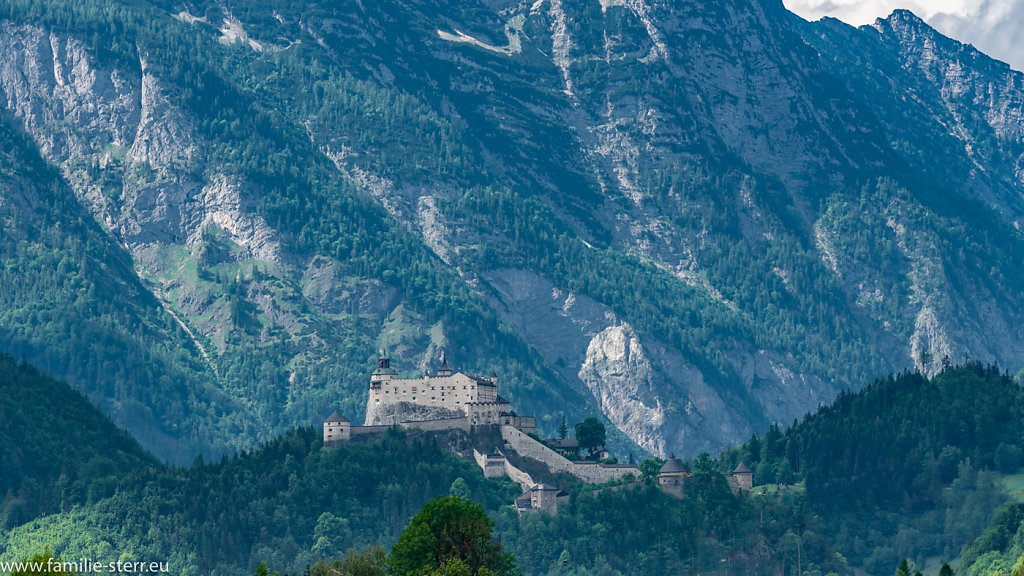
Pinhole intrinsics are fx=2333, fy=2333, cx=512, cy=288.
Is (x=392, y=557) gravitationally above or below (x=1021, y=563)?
below

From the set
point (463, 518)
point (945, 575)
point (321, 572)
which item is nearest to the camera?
point (321, 572)

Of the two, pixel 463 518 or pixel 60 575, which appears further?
pixel 463 518

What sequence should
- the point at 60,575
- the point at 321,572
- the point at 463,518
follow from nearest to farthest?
the point at 60,575, the point at 321,572, the point at 463,518

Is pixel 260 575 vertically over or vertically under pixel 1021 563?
under

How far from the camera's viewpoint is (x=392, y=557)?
162625 millimetres

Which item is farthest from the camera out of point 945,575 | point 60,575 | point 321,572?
point 945,575

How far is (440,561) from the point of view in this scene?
162m

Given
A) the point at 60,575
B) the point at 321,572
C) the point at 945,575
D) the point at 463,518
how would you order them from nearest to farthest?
the point at 60,575
the point at 321,572
the point at 463,518
the point at 945,575

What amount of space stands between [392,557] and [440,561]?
3386mm

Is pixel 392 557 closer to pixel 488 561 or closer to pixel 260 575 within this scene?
pixel 488 561

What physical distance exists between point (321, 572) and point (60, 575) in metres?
20.9

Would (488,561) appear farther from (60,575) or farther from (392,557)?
(60,575)

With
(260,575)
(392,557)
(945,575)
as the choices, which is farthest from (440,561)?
(945,575)

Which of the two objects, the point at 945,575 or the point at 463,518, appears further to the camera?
the point at 945,575
